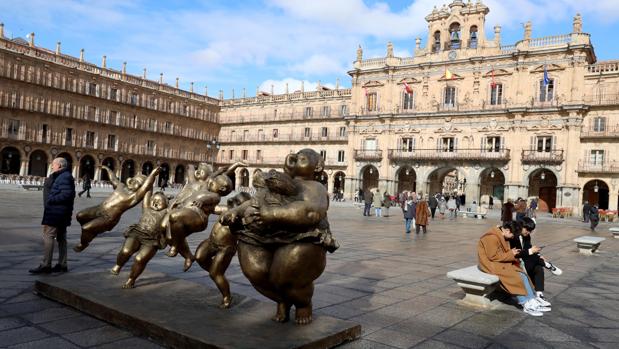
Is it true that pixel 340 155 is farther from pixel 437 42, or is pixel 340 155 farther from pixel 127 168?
pixel 127 168

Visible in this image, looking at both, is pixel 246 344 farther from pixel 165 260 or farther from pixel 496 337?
pixel 165 260

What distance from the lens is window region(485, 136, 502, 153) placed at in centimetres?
3597

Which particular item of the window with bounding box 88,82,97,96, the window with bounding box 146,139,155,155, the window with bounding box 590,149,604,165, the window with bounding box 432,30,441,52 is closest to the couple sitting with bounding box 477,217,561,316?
the window with bounding box 590,149,604,165

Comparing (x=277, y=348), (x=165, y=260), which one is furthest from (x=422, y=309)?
(x=165, y=260)

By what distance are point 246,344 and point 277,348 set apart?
0.68 feet

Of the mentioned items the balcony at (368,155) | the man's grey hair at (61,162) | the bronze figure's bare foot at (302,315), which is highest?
the balcony at (368,155)

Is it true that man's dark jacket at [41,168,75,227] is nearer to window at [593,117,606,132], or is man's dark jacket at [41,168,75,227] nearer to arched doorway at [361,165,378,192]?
window at [593,117,606,132]

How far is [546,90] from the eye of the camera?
111 feet

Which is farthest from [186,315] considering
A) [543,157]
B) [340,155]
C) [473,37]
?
[340,155]

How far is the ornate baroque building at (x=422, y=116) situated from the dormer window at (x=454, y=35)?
0.08 meters

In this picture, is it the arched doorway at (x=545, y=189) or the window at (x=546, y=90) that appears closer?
the window at (x=546, y=90)

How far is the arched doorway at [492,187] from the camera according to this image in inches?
1496

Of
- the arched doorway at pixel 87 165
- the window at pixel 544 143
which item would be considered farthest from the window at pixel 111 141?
the window at pixel 544 143

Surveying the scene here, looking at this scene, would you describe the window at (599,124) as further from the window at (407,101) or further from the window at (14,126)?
the window at (14,126)
